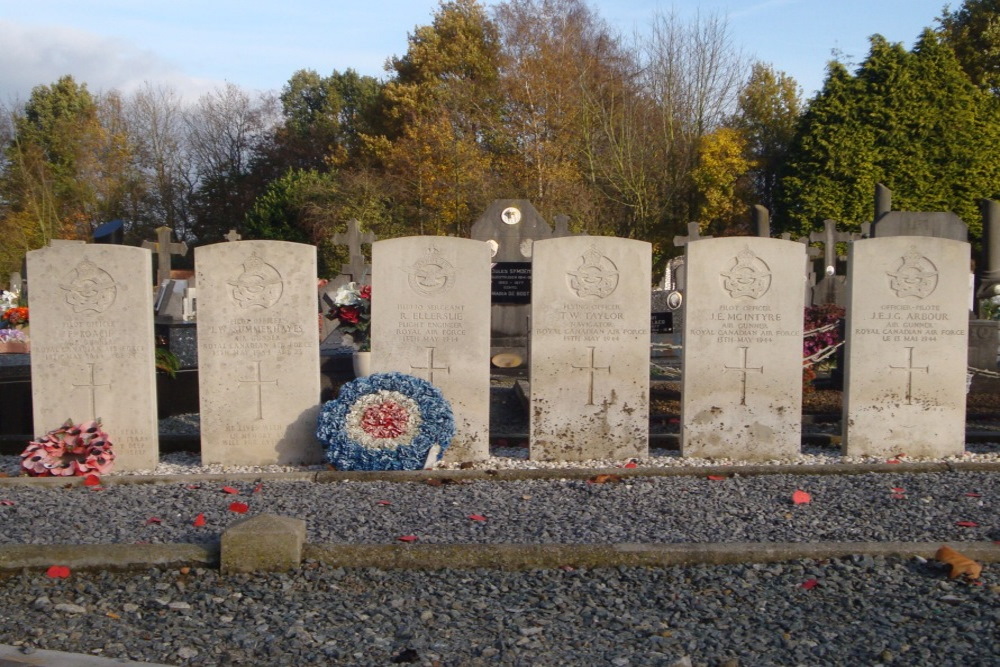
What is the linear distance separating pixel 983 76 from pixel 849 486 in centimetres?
2635

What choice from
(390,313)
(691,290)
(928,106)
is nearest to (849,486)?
(691,290)

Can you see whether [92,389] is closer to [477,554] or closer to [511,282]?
[477,554]

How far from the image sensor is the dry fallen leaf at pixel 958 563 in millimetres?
3975

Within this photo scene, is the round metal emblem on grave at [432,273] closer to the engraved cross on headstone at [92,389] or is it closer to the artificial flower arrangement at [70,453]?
the engraved cross on headstone at [92,389]

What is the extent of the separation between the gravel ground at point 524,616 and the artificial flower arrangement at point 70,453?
2270 mm

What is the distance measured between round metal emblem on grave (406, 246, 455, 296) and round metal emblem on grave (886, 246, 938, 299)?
10.4ft

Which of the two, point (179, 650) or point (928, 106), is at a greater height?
point (928, 106)

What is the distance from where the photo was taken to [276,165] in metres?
38.9

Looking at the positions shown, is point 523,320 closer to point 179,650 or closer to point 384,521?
point 384,521

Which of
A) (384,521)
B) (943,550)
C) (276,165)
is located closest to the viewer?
(943,550)

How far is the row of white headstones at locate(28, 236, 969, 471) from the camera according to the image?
263 inches

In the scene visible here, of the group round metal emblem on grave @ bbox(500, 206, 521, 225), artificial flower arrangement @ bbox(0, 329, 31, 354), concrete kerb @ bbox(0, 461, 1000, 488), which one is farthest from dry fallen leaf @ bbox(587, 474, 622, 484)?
artificial flower arrangement @ bbox(0, 329, 31, 354)

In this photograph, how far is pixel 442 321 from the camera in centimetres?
678

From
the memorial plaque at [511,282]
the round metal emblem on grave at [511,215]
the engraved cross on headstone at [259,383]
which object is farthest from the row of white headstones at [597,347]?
the round metal emblem on grave at [511,215]
